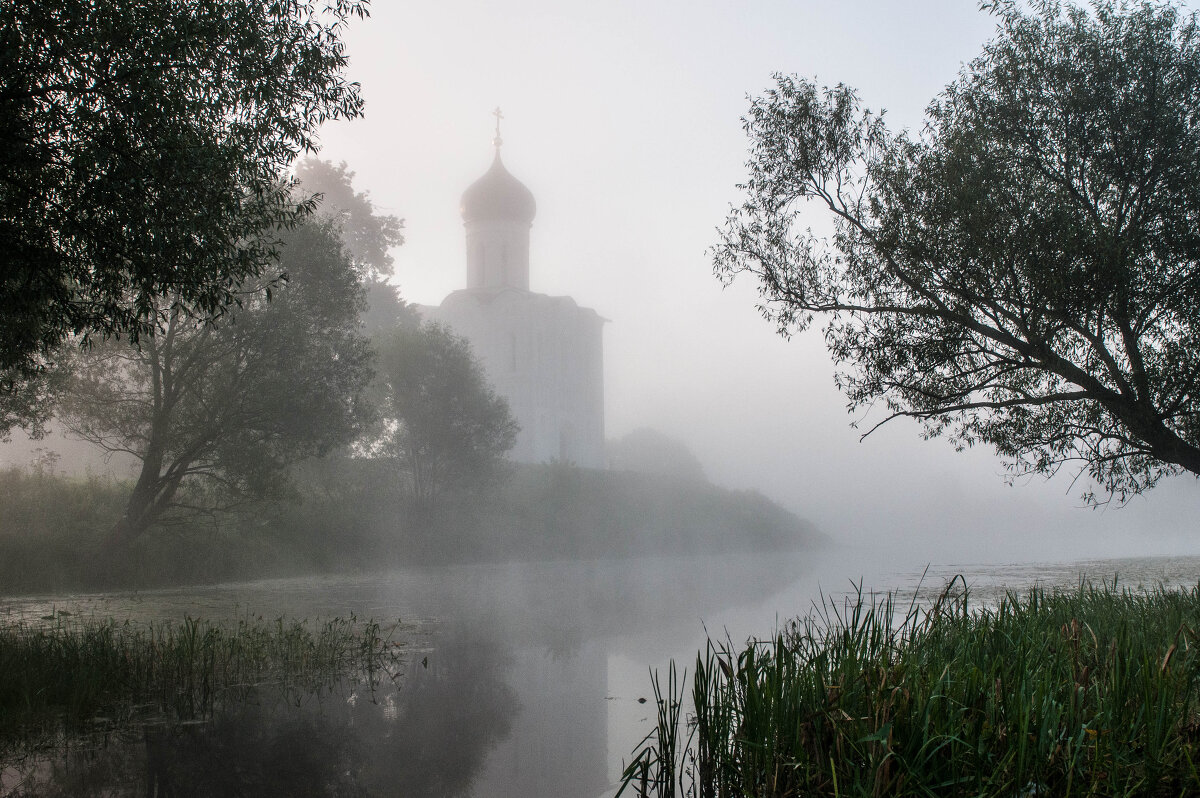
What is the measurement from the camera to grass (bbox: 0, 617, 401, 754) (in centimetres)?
760

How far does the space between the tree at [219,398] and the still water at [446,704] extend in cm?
281

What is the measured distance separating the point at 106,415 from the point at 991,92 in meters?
19.3

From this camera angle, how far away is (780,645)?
4.97m

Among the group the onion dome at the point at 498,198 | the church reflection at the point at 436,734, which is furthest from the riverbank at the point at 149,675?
the onion dome at the point at 498,198

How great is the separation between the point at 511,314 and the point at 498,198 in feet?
23.1

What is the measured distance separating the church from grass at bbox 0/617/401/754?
4174cm

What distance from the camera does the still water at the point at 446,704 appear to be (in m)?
6.48

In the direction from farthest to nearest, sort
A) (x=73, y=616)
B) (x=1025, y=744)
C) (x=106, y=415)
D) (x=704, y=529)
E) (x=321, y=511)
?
(x=704, y=529) → (x=321, y=511) → (x=106, y=415) → (x=73, y=616) → (x=1025, y=744)

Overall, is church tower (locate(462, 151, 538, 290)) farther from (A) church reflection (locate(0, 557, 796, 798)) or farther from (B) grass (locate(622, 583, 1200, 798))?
(B) grass (locate(622, 583, 1200, 798))

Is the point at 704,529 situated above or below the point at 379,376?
below

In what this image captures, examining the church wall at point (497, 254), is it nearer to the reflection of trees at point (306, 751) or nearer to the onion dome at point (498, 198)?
the onion dome at point (498, 198)

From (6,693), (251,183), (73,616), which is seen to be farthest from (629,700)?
Answer: (73,616)

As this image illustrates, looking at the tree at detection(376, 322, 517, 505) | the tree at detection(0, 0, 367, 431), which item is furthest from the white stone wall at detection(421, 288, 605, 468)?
the tree at detection(0, 0, 367, 431)

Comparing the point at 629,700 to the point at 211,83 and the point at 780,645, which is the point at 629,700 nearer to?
the point at 780,645
